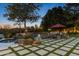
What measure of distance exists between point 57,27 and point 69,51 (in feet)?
1.20

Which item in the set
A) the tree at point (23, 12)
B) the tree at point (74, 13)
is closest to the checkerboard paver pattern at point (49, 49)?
the tree at point (74, 13)

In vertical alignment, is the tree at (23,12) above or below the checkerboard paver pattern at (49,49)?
above

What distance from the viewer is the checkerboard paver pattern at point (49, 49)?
2.50 metres

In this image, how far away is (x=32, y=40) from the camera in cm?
257

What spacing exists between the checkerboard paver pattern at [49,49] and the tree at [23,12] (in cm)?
36

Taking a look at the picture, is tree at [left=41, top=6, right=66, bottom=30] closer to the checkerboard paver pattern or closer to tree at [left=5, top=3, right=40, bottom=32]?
tree at [left=5, top=3, right=40, bottom=32]

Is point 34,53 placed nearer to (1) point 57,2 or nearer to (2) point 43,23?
(2) point 43,23

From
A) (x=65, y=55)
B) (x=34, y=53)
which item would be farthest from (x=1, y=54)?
(x=65, y=55)

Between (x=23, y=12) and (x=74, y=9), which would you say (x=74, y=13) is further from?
(x=23, y=12)

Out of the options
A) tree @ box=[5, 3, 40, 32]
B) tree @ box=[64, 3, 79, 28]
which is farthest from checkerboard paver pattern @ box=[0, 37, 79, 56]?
tree @ box=[5, 3, 40, 32]

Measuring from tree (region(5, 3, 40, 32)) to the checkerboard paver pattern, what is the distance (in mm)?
363

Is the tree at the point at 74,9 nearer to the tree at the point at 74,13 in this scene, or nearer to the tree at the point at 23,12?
the tree at the point at 74,13

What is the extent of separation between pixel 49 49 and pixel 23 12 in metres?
0.63

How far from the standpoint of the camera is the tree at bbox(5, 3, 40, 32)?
2539 millimetres
